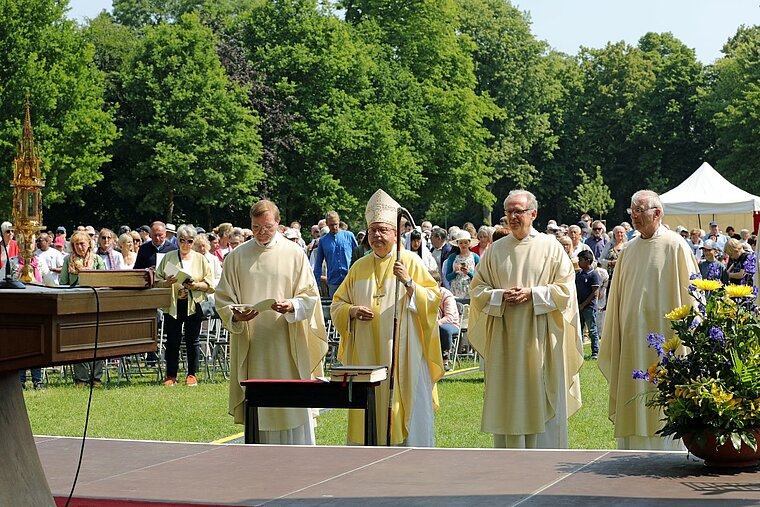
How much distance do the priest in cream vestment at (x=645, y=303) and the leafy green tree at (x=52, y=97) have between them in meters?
33.5

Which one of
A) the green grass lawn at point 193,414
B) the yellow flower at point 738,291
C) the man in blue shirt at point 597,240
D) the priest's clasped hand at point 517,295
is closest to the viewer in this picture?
the yellow flower at point 738,291

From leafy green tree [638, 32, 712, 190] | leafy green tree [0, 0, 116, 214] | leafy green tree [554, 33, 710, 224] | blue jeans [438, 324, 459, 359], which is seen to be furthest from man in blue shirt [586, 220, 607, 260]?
leafy green tree [554, 33, 710, 224]

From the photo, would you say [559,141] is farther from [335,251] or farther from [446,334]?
[446,334]

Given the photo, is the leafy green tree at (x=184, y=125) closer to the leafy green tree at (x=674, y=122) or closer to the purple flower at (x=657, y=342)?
the leafy green tree at (x=674, y=122)

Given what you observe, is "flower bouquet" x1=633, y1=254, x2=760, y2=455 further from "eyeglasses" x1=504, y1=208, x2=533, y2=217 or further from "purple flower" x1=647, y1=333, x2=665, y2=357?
"eyeglasses" x1=504, y1=208, x2=533, y2=217

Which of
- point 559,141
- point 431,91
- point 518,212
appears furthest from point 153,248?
point 559,141

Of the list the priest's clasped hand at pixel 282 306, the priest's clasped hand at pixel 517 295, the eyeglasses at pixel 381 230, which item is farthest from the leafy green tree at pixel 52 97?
the priest's clasped hand at pixel 517 295

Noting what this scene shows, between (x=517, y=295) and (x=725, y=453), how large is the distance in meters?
3.05

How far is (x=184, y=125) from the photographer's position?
154 feet

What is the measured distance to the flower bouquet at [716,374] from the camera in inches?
277

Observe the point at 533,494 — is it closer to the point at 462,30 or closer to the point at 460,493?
the point at 460,493

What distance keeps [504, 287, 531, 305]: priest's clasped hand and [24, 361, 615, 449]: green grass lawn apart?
174cm

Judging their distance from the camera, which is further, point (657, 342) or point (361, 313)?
point (361, 313)

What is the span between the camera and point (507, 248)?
1027 cm
